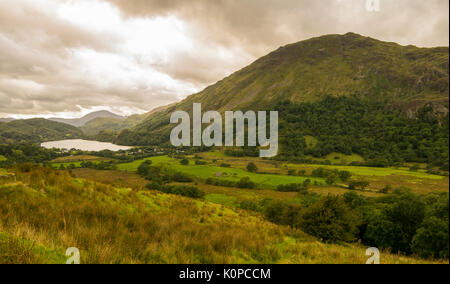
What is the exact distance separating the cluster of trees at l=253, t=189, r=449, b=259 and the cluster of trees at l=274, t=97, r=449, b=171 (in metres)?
37.3

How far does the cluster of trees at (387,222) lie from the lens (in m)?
16.6

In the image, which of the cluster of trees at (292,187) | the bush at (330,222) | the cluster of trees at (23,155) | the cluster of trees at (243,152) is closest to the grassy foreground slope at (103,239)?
the bush at (330,222)

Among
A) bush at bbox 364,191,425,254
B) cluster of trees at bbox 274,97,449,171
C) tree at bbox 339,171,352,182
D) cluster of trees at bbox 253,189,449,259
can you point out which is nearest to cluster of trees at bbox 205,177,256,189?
cluster of trees at bbox 253,189,449,259

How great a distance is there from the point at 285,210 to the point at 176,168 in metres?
66.3

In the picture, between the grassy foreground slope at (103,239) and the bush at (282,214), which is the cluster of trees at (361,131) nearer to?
the bush at (282,214)

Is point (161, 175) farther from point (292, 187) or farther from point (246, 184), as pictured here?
point (292, 187)

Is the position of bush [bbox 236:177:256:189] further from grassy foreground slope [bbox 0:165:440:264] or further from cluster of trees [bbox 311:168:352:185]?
grassy foreground slope [bbox 0:165:440:264]

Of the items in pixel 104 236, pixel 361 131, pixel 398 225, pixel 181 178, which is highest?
pixel 361 131

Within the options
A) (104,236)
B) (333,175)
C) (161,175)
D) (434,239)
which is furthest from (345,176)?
(104,236)

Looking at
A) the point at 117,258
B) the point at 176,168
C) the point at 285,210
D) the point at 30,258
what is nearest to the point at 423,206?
the point at 285,210

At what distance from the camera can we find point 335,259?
5.63m

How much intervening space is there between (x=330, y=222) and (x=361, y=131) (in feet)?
523

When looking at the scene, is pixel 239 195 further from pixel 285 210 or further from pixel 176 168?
pixel 176 168

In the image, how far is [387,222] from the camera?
84.9ft
